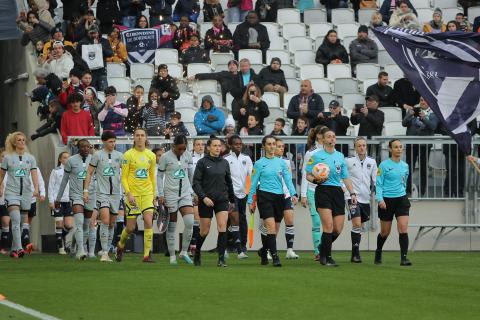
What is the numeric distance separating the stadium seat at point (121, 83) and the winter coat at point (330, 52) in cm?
483

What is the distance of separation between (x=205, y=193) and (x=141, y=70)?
10.6 m

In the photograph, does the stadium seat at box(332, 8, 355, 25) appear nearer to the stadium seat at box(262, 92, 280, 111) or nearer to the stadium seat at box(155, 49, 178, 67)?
the stadium seat at box(262, 92, 280, 111)

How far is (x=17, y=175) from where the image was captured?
24.6 m

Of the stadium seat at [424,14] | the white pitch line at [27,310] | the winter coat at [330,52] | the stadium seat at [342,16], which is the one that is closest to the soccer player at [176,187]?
the white pitch line at [27,310]

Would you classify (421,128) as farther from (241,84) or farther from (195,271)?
(195,271)

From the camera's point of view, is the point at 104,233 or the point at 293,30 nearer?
the point at 104,233

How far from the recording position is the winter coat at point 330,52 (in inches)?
1257

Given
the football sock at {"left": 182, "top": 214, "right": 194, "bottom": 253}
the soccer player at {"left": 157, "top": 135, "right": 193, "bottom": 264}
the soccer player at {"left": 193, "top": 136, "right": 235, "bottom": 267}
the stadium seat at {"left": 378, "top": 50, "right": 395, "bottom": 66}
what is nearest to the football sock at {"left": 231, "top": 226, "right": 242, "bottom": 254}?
the soccer player at {"left": 157, "top": 135, "right": 193, "bottom": 264}

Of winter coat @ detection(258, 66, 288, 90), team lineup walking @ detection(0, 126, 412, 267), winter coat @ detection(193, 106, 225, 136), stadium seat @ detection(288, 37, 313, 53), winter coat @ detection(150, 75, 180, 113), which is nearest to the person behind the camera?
team lineup walking @ detection(0, 126, 412, 267)

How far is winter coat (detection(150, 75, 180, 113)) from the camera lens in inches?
1131

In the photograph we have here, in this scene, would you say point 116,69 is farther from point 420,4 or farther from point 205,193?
point 205,193

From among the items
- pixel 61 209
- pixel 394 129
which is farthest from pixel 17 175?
pixel 394 129

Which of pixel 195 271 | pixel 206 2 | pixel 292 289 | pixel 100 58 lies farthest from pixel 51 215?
pixel 292 289

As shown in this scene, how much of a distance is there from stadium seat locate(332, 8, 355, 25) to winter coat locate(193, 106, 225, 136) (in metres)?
7.26
